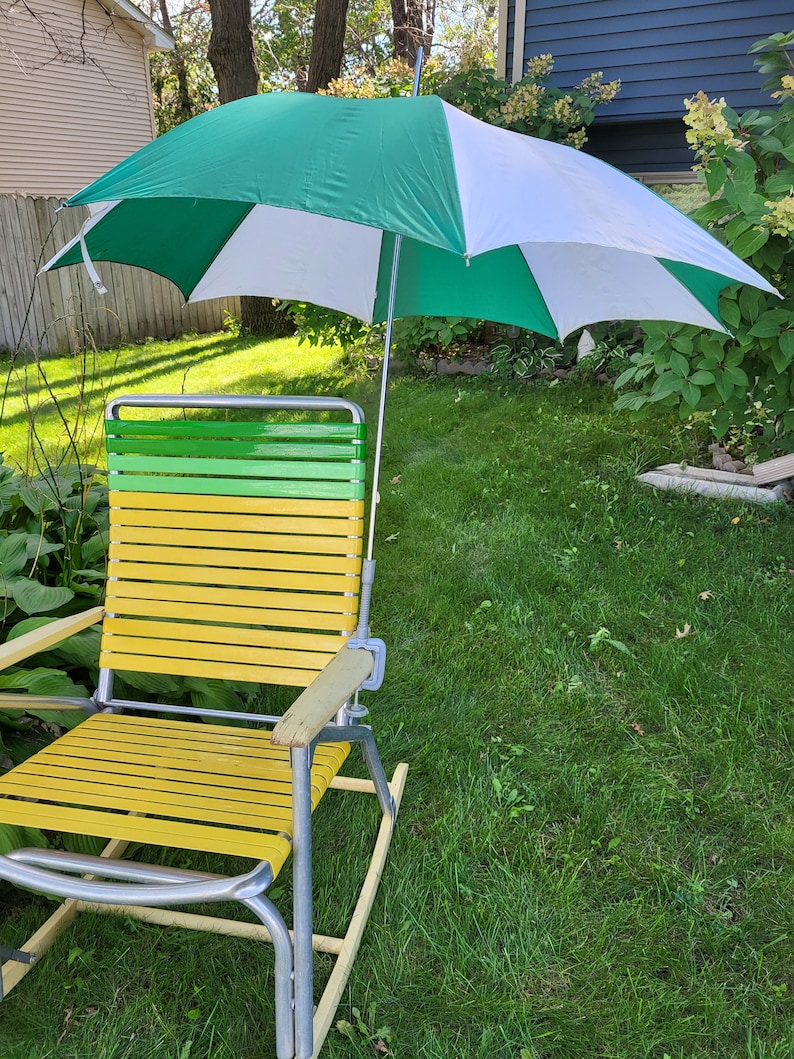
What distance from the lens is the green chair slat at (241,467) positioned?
208 cm

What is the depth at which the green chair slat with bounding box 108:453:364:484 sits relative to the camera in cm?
208

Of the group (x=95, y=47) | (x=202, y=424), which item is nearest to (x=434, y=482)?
(x=202, y=424)

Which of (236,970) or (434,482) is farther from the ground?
(434,482)

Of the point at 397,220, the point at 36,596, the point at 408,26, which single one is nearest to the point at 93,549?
the point at 36,596

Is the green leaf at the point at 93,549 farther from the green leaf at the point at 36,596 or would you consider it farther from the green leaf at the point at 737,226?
the green leaf at the point at 737,226

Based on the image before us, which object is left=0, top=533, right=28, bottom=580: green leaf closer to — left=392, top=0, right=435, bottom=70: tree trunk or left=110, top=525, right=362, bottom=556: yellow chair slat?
left=110, top=525, right=362, bottom=556: yellow chair slat

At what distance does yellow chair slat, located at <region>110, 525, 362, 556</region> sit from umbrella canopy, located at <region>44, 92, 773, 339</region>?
0.75 meters

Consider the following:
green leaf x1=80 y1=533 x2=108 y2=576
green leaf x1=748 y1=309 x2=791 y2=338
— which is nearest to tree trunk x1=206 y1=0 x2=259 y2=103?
green leaf x1=748 y1=309 x2=791 y2=338

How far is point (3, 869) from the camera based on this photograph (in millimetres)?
1429

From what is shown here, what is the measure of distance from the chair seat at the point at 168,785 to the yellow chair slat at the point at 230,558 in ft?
1.48

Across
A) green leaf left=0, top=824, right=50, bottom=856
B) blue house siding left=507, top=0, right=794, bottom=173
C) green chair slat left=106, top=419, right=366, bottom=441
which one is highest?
blue house siding left=507, top=0, right=794, bottom=173

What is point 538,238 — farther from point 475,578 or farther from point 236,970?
point 475,578

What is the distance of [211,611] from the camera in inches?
83.9

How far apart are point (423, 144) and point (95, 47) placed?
1482 cm
